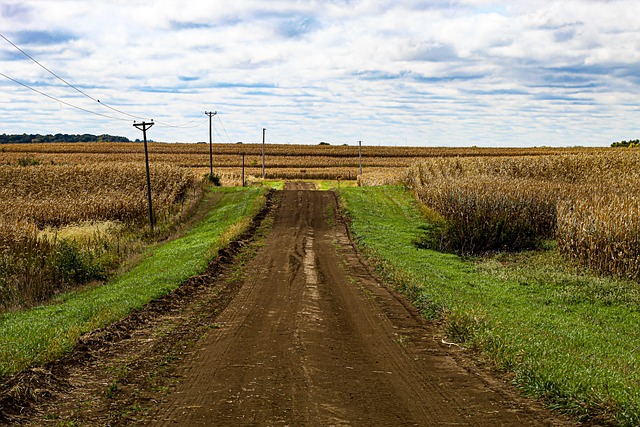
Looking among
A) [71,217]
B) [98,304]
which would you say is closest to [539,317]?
[98,304]

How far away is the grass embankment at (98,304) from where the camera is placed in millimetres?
10293

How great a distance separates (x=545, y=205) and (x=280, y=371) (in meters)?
25.3

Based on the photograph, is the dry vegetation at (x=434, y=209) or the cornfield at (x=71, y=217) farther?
the dry vegetation at (x=434, y=209)

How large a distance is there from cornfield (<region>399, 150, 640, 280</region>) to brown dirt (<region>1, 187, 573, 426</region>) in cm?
985

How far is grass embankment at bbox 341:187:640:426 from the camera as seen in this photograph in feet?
27.9

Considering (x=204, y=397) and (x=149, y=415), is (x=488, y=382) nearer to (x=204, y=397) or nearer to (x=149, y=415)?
(x=204, y=397)

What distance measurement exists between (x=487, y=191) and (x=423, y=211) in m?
5.64

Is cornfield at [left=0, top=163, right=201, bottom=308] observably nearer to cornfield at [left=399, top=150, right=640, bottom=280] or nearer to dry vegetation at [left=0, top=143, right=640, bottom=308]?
dry vegetation at [left=0, top=143, right=640, bottom=308]

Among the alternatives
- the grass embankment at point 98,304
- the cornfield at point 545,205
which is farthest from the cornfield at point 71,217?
the cornfield at point 545,205

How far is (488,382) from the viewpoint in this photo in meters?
9.20

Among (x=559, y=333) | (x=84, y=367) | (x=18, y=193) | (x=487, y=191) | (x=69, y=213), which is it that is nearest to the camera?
(x=84, y=367)

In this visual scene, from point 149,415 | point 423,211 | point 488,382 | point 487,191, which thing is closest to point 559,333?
point 488,382

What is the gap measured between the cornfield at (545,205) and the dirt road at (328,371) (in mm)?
9846

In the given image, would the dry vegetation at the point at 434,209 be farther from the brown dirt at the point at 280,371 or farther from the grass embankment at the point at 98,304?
the brown dirt at the point at 280,371
